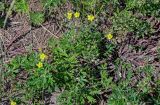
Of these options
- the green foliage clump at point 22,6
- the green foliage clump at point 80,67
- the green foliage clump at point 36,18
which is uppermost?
the green foliage clump at point 22,6

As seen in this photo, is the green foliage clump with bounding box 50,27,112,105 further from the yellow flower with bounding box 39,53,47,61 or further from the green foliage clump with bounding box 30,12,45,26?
the green foliage clump with bounding box 30,12,45,26

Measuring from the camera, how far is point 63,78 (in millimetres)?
3977

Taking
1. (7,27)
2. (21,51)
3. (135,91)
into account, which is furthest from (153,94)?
(7,27)

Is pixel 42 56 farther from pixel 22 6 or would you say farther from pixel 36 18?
pixel 22 6

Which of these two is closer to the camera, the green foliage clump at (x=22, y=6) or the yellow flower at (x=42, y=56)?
the yellow flower at (x=42, y=56)

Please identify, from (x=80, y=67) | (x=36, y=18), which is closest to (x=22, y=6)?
(x=36, y=18)

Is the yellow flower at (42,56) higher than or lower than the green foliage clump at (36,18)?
lower

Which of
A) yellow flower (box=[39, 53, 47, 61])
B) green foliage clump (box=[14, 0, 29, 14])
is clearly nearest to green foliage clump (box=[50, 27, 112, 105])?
yellow flower (box=[39, 53, 47, 61])

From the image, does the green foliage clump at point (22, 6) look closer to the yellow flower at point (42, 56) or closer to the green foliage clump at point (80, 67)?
the green foliage clump at point (80, 67)

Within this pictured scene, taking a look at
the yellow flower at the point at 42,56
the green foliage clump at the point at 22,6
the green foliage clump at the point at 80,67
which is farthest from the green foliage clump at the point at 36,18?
the yellow flower at the point at 42,56

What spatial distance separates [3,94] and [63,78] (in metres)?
0.64

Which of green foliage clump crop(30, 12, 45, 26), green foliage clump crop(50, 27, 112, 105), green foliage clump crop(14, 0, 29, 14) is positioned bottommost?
green foliage clump crop(50, 27, 112, 105)

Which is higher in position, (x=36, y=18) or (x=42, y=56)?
(x=36, y=18)

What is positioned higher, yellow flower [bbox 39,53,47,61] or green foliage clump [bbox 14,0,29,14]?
green foliage clump [bbox 14,0,29,14]
